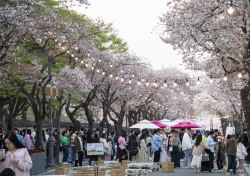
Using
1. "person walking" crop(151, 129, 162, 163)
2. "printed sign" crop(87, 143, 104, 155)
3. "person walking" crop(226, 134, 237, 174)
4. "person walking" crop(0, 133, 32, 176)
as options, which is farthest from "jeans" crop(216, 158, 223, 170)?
"person walking" crop(0, 133, 32, 176)

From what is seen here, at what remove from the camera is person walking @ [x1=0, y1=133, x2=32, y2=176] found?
9000 mm

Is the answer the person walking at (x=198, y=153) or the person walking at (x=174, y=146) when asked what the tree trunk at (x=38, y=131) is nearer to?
the person walking at (x=174, y=146)

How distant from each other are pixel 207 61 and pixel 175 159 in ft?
18.1

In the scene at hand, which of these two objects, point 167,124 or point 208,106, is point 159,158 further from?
point 208,106

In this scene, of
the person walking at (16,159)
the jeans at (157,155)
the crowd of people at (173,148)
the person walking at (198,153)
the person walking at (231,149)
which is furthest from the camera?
the jeans at (157,155)

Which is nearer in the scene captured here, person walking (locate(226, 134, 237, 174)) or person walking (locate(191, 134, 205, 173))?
person walking (locate(226, 134, 237, 174))

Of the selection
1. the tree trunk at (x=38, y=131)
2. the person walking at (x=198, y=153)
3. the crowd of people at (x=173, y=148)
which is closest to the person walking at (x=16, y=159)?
the crowd of people at (x=173, y=148)

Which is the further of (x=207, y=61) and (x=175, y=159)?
(x=207, y=61)

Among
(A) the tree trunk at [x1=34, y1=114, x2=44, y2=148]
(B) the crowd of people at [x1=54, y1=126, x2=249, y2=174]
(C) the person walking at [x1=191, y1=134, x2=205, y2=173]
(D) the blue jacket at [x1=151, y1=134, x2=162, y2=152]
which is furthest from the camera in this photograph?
(A) the tree trunk at [x1=34, y1=114, x2=44, y2=148]

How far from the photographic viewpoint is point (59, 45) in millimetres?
31750

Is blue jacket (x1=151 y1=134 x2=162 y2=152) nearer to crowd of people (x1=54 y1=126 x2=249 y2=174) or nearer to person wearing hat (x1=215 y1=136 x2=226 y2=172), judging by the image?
crowd of people (x1=54 y1=126 x2=249 y2=174)

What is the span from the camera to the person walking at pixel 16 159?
29.5ft

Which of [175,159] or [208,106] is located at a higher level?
[208,106]

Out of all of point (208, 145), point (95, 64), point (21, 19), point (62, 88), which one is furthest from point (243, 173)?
point (95, 64)
